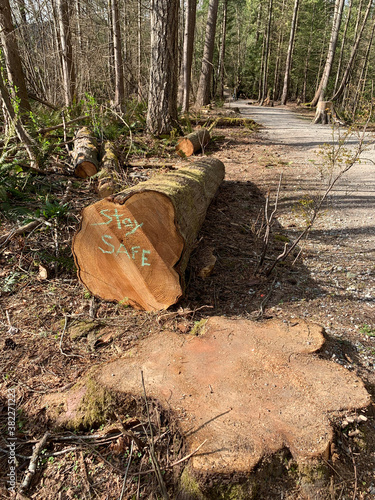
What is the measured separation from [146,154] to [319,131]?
8.22 m

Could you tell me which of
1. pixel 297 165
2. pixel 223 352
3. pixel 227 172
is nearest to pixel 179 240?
pixel 223 352

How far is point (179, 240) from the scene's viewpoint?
8.61ft

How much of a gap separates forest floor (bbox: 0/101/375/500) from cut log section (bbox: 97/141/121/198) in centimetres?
22

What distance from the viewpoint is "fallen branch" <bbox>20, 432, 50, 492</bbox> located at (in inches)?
65.2

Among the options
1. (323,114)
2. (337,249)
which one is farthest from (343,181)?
(323,114)

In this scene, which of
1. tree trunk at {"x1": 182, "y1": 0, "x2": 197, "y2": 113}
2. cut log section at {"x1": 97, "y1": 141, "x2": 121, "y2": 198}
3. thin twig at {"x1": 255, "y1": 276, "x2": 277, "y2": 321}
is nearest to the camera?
thin twig at {"x1": 255, "y1": 276, "x2": 277, "y2": 321}

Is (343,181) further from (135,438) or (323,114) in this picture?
(323,114)

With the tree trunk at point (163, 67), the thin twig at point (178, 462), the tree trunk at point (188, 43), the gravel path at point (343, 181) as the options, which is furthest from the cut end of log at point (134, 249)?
the tree trunk at point (188, 43)

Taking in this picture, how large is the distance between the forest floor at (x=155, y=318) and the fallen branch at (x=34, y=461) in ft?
0.12

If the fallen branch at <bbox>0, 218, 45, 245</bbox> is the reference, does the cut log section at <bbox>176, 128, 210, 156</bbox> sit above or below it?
above

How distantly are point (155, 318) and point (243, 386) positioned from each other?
3.65ft

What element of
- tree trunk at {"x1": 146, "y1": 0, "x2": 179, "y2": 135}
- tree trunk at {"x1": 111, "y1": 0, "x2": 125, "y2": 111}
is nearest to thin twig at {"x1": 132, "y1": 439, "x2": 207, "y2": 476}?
tree trunk at {"x1": 146, "y1": 0, "x2": 179, "y2": 135}

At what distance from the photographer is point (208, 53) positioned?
14.7 m

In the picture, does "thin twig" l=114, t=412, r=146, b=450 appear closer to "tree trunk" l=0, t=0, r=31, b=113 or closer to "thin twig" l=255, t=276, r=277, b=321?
"thin twig" l=255, t=276, r=277, b=321
